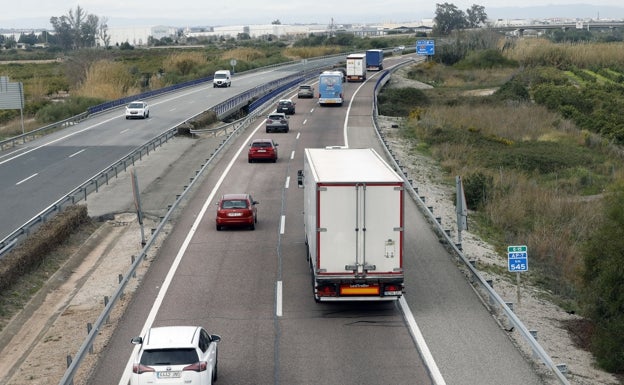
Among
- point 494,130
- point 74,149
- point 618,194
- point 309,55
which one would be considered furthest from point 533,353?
point 309,55

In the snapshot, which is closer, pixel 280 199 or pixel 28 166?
pixel 280 199

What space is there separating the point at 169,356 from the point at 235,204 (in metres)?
15.2

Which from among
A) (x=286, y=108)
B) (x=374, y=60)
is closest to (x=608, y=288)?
(x=286, y=108)

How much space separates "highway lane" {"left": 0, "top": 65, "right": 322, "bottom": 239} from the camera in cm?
3650

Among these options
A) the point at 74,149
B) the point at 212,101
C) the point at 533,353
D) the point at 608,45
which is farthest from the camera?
the point at 608,45

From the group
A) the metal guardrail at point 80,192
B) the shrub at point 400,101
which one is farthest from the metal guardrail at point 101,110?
the shrub at point 400,101

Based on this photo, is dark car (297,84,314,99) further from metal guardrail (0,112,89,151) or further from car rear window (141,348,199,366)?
car rear window (141,348,199,366)

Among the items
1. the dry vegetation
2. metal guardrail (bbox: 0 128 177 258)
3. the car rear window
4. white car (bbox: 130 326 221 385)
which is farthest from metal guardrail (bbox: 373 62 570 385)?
the dry vegetation

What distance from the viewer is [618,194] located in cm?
2242

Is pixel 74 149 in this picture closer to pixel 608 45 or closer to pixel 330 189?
pixel 330 189

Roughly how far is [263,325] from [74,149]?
35831 millimetres

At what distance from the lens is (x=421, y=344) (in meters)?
17.9

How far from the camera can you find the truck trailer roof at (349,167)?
19453 millimetres

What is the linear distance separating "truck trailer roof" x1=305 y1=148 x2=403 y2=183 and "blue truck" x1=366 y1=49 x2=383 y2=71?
88.4 meters
